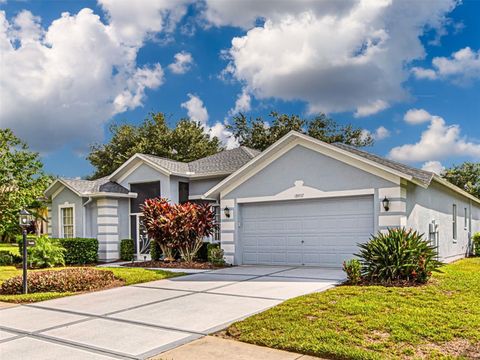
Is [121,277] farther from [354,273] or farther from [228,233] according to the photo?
[354,273]

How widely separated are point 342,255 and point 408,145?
8.35 m

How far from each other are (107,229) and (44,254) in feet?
9.02

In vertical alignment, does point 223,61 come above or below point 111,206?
above

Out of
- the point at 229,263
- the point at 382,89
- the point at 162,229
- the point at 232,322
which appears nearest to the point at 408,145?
the point at 382,89

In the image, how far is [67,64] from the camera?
14.7 meters

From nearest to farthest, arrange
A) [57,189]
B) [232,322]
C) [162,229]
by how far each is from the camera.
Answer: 1. [232,322]
2. [162,229]
3. [57,189]

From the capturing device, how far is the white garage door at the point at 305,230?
529 inches

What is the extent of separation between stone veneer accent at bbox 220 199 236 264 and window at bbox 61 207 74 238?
7.87m

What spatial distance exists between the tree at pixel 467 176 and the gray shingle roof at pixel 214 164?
28516 millimetres

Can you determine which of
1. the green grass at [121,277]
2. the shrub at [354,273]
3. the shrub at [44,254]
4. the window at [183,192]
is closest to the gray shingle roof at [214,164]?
the window at [183,192]

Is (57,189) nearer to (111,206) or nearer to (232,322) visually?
(111,206)

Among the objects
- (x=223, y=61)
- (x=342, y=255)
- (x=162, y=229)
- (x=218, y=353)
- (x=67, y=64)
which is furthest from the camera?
(x=223, y=61)

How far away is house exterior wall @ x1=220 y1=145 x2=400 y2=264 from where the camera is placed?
41.3 ft

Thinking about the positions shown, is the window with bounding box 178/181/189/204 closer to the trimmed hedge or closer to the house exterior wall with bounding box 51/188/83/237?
the trimmed hedge
